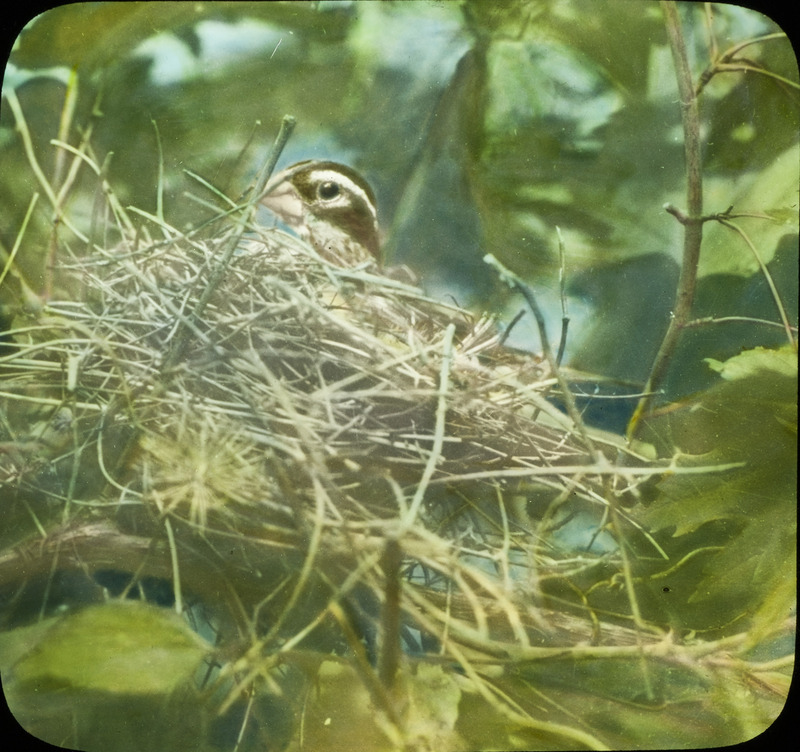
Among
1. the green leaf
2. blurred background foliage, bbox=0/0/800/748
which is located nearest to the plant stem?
blurred background foliage, bbox=0/0/800/748

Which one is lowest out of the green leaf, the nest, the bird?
the green leaf

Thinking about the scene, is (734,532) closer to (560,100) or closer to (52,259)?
(560,100)

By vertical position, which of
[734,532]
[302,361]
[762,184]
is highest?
[762,184]

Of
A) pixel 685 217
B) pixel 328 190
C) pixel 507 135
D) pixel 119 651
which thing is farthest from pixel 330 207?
pixel 119 651

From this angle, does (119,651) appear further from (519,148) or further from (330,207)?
(519,148)

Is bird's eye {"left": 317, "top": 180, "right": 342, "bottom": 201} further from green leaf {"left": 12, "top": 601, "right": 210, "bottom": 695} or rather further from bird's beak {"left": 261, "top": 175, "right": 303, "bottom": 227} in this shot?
green leaf {"left": 12, "top": 601, "right": 210, "bottom": 695}

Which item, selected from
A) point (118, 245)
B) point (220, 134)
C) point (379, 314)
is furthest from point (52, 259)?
point (379, 314)

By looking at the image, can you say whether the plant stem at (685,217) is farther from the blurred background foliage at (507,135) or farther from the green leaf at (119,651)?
the green leaf at (119,651)

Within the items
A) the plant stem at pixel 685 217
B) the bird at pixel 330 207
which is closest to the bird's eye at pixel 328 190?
the bird at pixel 330 207
